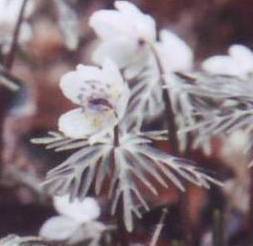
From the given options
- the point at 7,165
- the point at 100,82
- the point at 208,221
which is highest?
the point at 100,82

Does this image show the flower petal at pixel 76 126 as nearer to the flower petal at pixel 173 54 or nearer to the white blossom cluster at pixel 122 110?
the white blossom cluster at pixel 122 110

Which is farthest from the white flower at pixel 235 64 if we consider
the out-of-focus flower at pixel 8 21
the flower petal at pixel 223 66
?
the out-of-focus flower at pixel 8 21

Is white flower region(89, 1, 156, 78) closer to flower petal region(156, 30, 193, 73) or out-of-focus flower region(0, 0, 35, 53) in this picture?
flower petal region(156, 30, 193, 73)

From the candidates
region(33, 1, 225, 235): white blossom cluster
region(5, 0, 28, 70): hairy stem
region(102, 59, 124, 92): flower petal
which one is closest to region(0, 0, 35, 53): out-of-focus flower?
region(5, 0, 28, 70): hairy stem

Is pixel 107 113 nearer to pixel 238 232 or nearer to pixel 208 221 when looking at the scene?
pixel 238 232

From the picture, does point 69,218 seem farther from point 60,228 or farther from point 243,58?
point 243,58

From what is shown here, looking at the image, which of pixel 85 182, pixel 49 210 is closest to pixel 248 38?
pixel 49 210
